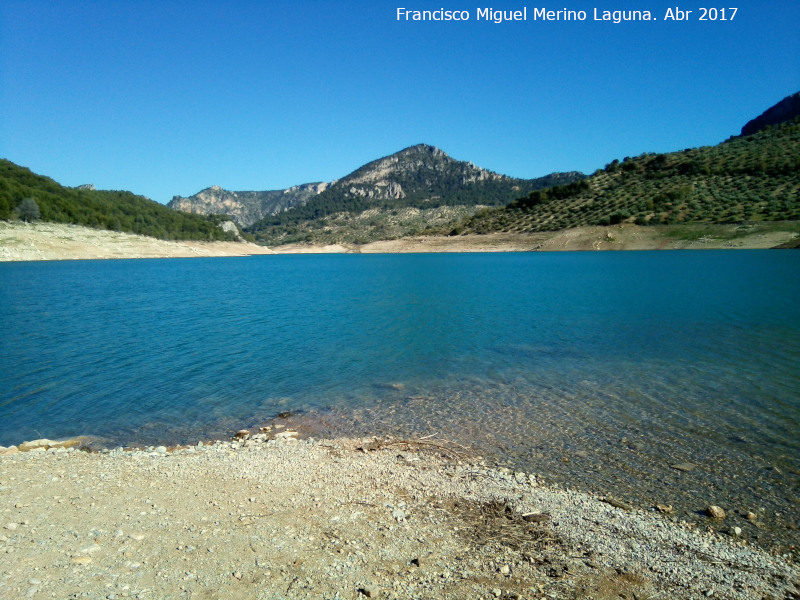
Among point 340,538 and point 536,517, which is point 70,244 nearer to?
point 340,538

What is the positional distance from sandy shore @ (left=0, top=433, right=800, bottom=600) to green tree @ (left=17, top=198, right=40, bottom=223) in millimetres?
80949

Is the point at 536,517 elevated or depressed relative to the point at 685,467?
elevated

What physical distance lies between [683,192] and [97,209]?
10057 cm

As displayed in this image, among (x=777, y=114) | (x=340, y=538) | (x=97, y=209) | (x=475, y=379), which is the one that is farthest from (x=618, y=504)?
(x=777, y=114)

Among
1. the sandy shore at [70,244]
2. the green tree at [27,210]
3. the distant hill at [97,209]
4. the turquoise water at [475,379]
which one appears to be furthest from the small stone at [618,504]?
the green tree at [27,210]

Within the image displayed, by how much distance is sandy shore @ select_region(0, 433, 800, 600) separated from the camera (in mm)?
3881

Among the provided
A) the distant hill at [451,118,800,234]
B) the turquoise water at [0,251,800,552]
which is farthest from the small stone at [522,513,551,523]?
the distant hill at [451,118,800,234]

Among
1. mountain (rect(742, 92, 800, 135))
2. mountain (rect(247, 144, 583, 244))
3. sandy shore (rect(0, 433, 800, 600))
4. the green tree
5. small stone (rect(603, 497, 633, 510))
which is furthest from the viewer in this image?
mountain (rect(247, 144, 583, 244))

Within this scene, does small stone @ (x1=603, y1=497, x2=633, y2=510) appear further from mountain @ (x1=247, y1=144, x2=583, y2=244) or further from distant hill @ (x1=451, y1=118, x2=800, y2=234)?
mountain @ (x1=247, y1=144, x2=583, y2=244)

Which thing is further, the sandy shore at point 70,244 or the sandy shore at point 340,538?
the sandy shore at point 70,244

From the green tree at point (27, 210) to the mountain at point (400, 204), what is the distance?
71693mm

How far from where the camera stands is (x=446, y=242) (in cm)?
8888

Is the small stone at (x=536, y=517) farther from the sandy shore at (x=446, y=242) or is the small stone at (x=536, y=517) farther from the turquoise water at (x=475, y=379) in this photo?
the sandy shore at (x=446, y=242)

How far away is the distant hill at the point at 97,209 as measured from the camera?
A: 75.4m
